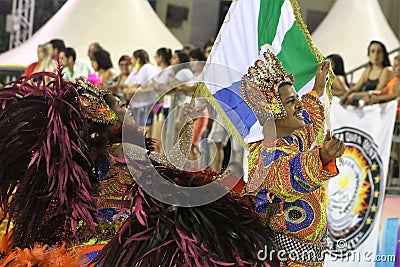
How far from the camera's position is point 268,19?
3.05 metres

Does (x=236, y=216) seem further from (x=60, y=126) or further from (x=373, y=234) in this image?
(x=373, y=234)

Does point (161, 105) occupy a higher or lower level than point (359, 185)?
higher

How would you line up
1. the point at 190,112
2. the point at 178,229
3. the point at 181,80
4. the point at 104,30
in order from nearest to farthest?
the point at 178,229 → the point at 190,112 → the point at 181,80 → the point at 104,30

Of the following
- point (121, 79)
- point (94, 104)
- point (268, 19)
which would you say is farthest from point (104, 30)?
point (94, 104)

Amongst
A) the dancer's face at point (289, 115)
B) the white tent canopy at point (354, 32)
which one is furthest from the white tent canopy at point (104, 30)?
the dancer's face at point (289, 115)

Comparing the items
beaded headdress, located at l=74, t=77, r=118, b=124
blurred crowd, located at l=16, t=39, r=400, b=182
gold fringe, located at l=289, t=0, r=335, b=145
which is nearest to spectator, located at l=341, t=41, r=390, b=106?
blurred crowd, located at l=16, t=39, r=400, b=182

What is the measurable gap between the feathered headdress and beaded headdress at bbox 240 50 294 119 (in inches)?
22.5

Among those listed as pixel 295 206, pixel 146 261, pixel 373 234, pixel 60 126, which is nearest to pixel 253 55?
pixel 295 206

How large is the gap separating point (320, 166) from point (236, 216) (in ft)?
1.00

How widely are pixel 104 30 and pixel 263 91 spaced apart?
191 inches

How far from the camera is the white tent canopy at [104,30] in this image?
6.91m

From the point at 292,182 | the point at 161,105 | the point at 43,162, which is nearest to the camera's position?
the point at 292,182

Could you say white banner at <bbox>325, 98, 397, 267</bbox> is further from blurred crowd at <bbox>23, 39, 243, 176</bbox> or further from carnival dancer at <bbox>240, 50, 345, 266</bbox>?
carnival dancer at <bbox>240, 50, 345, 266</bbox>

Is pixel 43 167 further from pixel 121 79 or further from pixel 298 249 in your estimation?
pixel 121 79
